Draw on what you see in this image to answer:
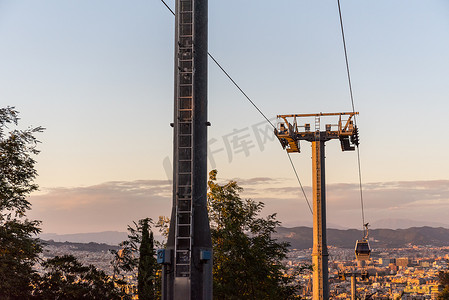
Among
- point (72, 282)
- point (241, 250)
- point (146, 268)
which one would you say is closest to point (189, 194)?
point (241, 250)

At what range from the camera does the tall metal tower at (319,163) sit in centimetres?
3612

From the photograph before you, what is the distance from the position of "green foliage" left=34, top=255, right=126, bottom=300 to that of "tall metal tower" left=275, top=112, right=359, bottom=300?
471 inches

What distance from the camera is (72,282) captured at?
32938mm

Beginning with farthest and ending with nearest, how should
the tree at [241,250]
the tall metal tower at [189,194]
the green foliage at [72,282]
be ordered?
the green foliage at [72,282] < the tree at [241,250] < the tall metal tower at [189,194]

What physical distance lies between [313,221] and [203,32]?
23.6 meters

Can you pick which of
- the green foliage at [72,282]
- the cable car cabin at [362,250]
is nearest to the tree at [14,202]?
the green foliage at [72,282]

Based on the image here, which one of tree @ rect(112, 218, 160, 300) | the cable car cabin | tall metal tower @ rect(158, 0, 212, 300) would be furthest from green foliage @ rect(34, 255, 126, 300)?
tall metal tower @ rect(158, 0, 212, 300)

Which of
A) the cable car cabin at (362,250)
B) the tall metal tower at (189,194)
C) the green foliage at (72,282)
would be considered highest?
the tall metal tower at (189,194)

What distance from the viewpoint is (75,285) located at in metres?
32.6

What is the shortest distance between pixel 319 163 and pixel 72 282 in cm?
1668

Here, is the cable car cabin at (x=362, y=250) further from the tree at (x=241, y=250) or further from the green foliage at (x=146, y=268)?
the green foliage at (x=146, y=268)

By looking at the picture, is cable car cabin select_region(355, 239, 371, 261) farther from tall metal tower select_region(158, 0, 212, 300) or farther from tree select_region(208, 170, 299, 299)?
tall metal tower select_region(158, 0, 212, 300)

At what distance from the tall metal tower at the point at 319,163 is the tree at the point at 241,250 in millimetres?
7102

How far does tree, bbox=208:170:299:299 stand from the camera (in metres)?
26.3
